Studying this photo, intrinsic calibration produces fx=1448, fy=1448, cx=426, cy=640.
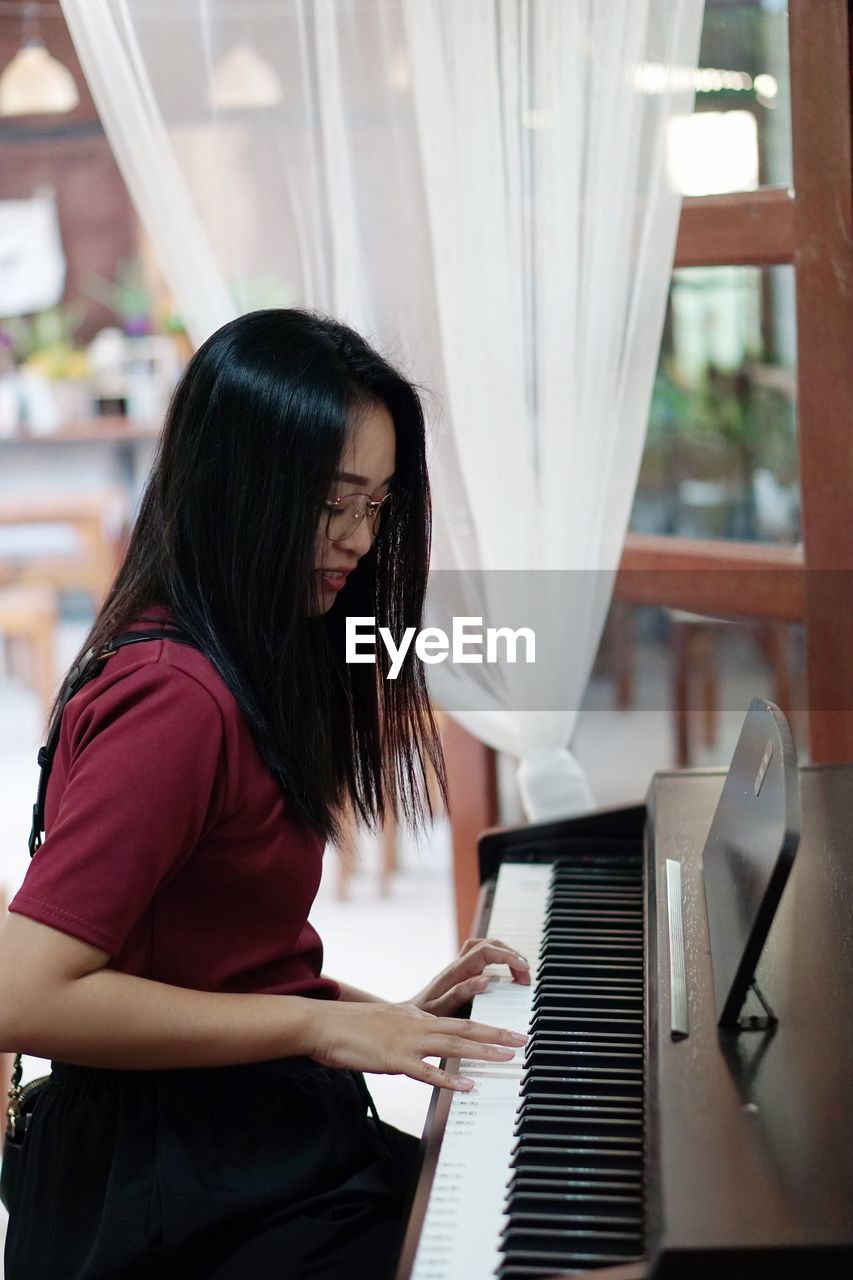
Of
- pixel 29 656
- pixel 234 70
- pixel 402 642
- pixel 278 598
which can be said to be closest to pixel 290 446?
pixel 278 598

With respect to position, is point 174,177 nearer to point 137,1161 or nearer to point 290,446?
point 290,446

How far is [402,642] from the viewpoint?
143 cm

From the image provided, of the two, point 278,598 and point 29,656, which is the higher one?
point 278,598

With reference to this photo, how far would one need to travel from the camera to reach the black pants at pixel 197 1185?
115cm

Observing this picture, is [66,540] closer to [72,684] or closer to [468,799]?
[468,799]

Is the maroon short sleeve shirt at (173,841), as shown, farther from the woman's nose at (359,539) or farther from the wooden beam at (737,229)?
the wooden beam at (737,229)

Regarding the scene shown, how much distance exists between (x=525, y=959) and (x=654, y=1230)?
576 millimetres

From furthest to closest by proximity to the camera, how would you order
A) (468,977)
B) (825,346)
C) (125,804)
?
(825,346)
(468,977)
(125,804)

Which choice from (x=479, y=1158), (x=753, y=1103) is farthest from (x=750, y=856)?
(x=479, y=1158)

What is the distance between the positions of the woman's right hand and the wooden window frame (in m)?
0.88

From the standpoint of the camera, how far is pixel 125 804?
105cm

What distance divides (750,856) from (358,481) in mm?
448

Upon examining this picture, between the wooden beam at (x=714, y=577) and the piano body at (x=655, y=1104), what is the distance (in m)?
0.46

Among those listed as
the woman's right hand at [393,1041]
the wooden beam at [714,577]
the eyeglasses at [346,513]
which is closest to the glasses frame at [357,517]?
the eyeglasses at [346,513]
